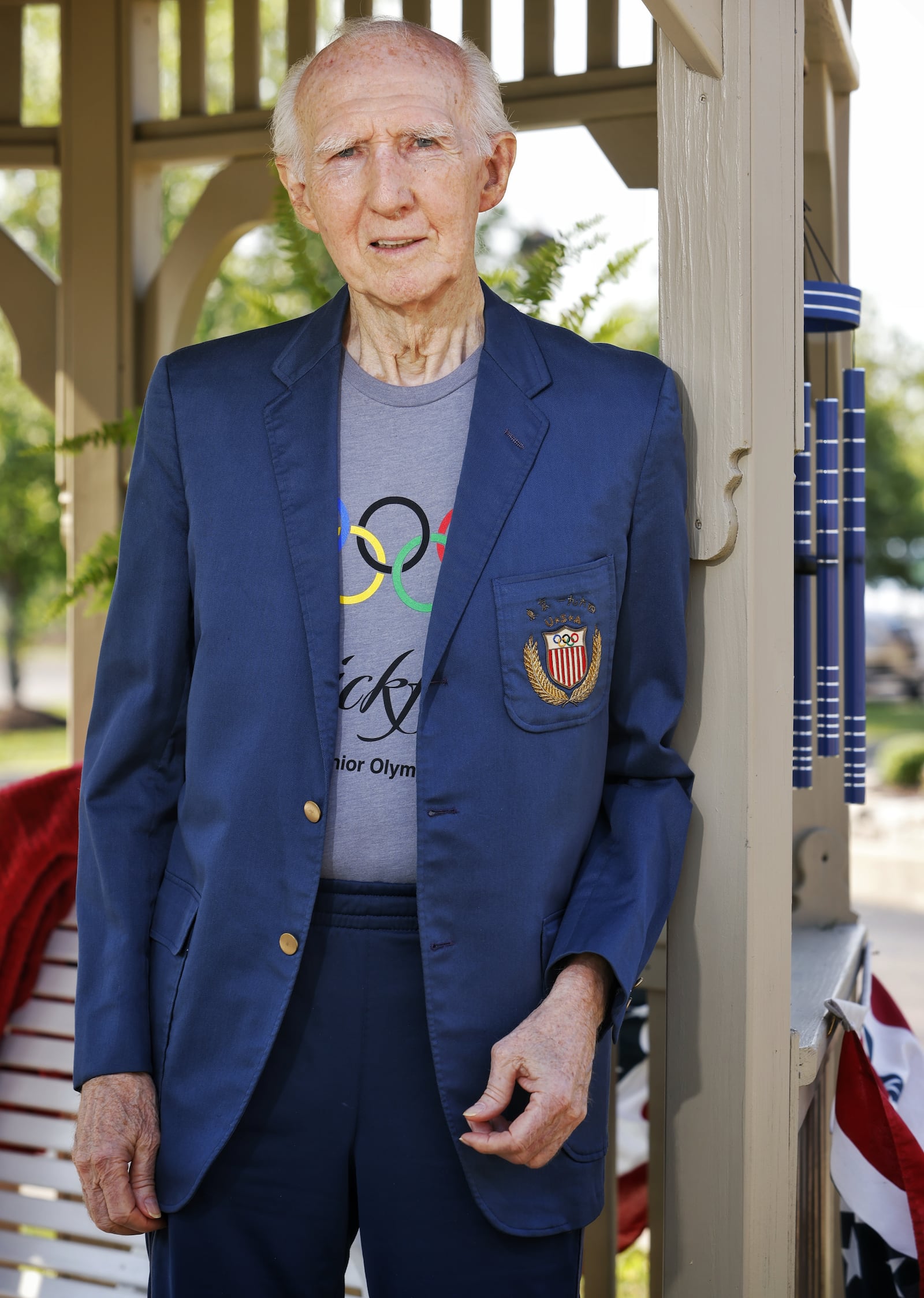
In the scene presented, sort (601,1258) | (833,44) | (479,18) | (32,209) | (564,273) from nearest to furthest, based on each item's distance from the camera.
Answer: (833,44), (601,1258), (564,273), (479,18), (32,209)

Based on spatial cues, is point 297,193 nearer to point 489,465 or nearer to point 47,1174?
point 489,465

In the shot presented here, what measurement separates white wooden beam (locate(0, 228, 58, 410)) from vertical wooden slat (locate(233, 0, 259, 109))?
2.65 ft

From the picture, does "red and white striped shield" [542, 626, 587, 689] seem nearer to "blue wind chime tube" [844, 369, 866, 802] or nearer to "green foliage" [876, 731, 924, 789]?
"blue wind chime tube" [844, 369, 866, 802]

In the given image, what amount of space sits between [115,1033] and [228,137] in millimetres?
2882

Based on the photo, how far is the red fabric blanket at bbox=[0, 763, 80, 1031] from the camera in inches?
106

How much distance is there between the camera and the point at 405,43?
59.8 inches

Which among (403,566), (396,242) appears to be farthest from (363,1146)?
(396,242)

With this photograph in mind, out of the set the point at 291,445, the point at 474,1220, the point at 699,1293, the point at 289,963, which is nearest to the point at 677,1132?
the point at 699,1293

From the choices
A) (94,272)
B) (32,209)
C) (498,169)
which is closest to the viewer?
(498,169)

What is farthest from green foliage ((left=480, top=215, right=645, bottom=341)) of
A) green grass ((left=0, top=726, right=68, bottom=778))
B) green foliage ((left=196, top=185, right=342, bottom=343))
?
green grass ((left=0, top=726, right=68, bottom=778))

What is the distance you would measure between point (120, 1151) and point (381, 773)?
1.72 ft

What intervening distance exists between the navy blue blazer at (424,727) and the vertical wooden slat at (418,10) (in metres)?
2.12

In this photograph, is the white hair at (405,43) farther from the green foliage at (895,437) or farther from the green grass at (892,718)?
the green grass at (892,718)

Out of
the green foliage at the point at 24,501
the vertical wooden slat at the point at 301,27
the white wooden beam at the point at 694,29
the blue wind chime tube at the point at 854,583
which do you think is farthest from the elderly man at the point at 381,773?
the green foliage at the point at 24,501
